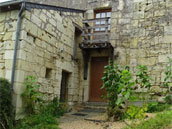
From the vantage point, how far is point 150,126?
3.27 metres

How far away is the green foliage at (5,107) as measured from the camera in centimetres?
391

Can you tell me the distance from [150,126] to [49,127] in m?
2.18

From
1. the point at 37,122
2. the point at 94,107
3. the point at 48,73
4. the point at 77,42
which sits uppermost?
the point at 77,42

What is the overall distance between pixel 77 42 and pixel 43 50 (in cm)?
265

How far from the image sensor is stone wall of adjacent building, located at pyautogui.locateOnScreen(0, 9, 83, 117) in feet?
15.0

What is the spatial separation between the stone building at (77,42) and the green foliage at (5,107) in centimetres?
23

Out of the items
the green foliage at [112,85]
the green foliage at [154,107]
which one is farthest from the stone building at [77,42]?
the green foliage at [112,85]

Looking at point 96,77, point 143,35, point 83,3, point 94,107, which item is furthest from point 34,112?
point 83,3

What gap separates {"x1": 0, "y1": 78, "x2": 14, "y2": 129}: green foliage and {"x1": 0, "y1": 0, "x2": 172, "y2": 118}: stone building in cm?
23

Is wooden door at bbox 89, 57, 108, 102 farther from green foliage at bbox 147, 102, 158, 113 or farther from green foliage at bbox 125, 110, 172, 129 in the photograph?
green foliage at bbox 125, 110, 172, 129

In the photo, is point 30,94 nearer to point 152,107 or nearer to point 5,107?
point 5,107

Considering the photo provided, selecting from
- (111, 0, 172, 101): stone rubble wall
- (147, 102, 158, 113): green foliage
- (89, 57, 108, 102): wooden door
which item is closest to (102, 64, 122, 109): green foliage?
(147, 102, 158, 113): green foliage

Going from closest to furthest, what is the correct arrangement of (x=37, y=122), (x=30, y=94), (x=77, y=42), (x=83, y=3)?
(x=37, y=122) → (x=30, y=94) → (x=77, y=42) → (x=83, y=3)

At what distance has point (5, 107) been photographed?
399cm
